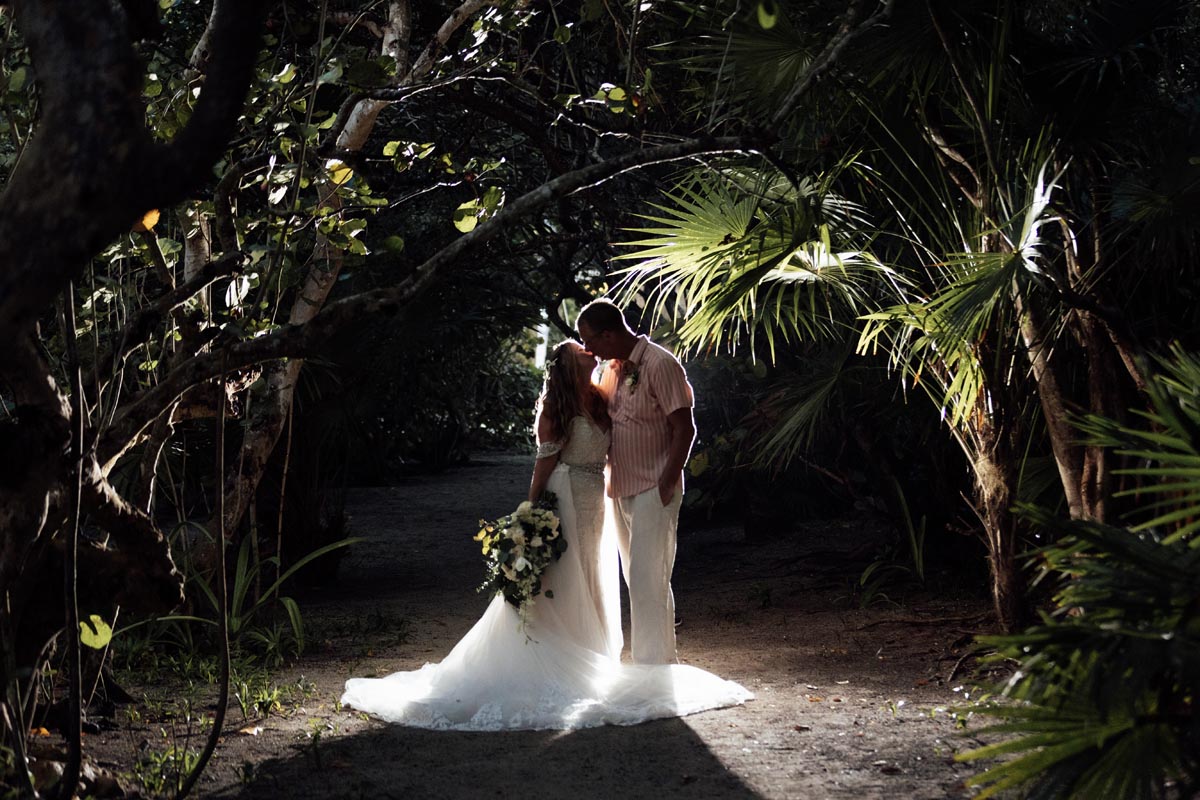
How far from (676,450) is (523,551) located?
90 centimetres

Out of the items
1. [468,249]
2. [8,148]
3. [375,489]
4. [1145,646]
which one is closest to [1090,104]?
[468,249]

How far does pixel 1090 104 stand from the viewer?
5453mm

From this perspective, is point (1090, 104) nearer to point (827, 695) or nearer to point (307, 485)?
point (827, 695)

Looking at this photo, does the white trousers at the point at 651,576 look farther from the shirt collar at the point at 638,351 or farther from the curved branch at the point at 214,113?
the curved branch at the point at 214,113

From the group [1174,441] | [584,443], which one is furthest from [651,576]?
[1174,441]

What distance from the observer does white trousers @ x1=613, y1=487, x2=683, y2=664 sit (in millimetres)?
5785

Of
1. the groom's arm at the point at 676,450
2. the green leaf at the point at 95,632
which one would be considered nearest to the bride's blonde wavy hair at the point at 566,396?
the groom's arm at the point at 676,450

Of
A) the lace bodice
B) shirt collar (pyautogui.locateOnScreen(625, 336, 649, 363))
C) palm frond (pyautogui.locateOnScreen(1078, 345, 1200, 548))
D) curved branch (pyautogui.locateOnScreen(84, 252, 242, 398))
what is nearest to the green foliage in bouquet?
palm frond (pyautogui.locateOnScreen(1078, 345, 1200, 548))

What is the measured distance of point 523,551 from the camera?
585cm

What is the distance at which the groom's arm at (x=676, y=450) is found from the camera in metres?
5.74

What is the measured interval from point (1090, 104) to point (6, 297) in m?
4.75

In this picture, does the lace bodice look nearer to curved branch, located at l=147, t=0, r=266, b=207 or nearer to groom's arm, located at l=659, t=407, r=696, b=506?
groom's arm, located at l=659, t=407, r=696, b=506

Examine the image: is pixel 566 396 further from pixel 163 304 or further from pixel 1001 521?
pixel 163 304

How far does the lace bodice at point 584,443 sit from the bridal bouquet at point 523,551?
314 millimetres
